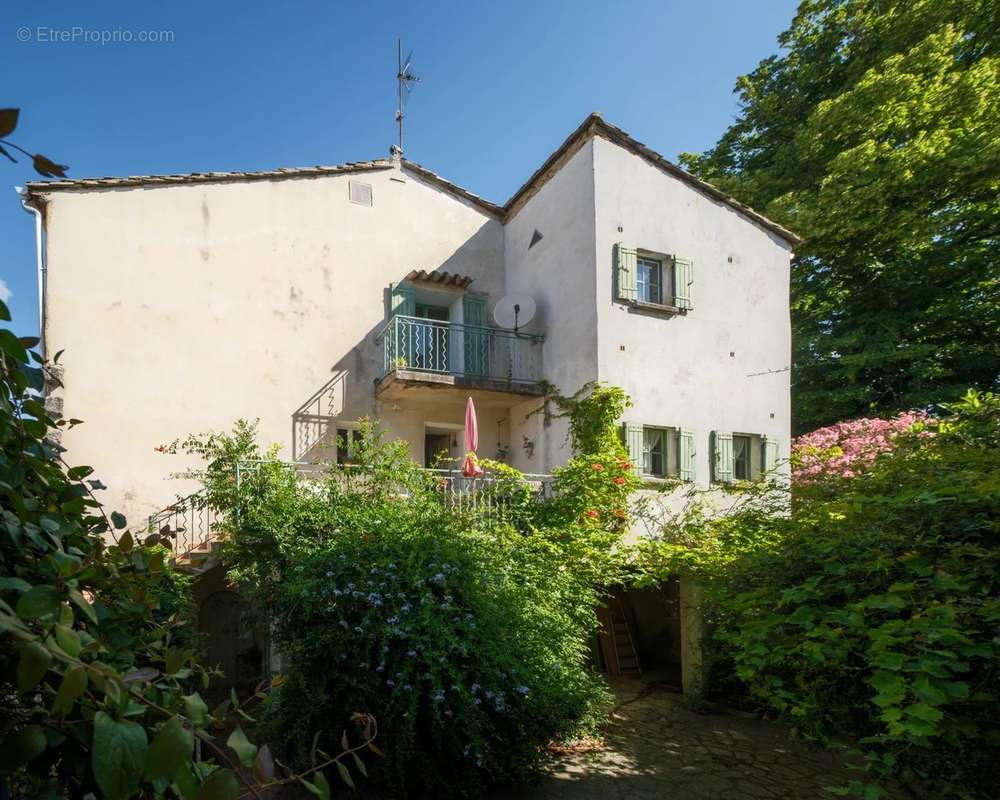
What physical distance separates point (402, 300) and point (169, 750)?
34.1 feet

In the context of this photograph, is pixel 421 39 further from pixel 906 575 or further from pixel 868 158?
pixel 906 575

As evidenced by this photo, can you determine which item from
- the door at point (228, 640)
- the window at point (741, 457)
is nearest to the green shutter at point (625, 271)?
the window at point (741, 457)

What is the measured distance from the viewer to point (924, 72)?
42.5 ft

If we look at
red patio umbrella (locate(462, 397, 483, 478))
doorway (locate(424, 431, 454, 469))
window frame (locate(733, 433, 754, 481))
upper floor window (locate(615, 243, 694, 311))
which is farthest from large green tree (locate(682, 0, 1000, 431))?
red patio umbrella (locate(462, 397, 483, 478))

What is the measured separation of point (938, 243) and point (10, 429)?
1817 centimetres

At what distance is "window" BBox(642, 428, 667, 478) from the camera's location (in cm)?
981

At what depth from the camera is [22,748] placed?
0.71 m

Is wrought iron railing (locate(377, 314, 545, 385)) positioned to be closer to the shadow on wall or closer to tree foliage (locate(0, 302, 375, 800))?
the shadow on wall

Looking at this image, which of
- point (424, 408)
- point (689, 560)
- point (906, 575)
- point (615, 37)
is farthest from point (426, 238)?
point (906, 575)

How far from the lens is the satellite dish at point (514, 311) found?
34.6 feet

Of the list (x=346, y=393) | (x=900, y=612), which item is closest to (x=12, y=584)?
(x=900, y=612)

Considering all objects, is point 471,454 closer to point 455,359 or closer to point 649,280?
point 455,359

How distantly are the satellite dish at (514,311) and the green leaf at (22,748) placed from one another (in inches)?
394

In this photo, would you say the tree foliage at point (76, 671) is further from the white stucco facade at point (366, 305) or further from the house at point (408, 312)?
the white stucco facade at point (366, 305)
